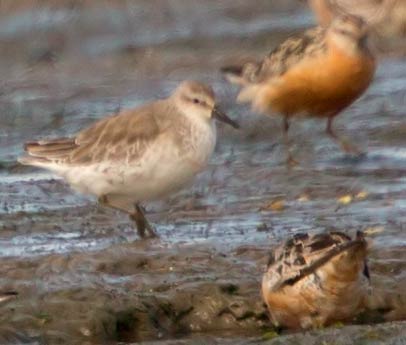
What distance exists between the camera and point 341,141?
14.3 meters

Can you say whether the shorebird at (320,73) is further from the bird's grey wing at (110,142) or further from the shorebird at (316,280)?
the shorebird at (316,280)

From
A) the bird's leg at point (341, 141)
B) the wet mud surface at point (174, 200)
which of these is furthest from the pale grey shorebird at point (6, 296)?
the bird's leg at point (341, 141)

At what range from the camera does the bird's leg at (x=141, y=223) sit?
36.3ft

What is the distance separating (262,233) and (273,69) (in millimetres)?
3917

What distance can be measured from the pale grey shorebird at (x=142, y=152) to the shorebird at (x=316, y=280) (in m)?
1.93

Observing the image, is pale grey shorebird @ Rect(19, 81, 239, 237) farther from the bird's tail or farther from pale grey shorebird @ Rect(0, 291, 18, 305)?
pale grey shorebird @ Rect(0, 291, 18, 305)

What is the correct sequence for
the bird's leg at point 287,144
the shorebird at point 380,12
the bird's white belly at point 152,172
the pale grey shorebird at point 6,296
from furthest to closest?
1. the shorebird at point 380,12
2. the bird's leg at point 287,144
3. the bird's white belly at point 152,172
4. the pale grey shorebird at point 6,296

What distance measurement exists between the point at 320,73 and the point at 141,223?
138 inches

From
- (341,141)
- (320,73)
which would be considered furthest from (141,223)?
(341,141)

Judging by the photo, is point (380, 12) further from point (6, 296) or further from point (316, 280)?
point (6, 296)

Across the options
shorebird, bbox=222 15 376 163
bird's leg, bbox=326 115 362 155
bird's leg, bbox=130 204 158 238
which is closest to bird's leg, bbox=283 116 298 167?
shorebird, bbox=222 15 376 163

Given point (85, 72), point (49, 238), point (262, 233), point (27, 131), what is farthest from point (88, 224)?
point (85, 72)

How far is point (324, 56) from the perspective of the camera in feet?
46.0

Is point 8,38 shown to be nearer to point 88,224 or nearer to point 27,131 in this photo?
point 27,131
